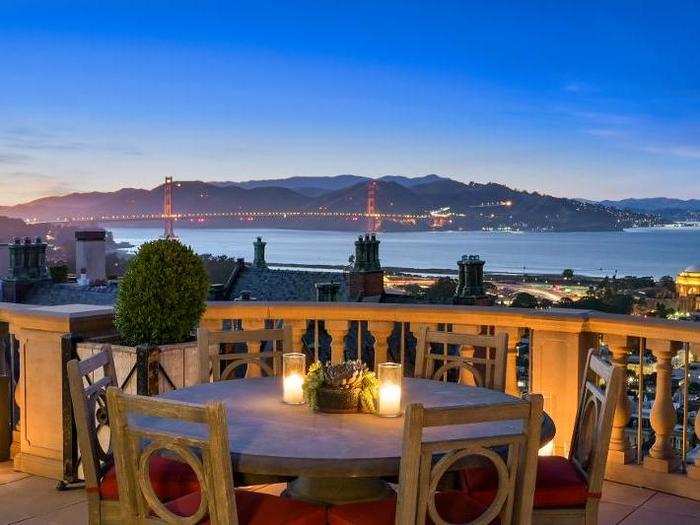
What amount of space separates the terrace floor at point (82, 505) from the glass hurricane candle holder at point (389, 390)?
1.85 m

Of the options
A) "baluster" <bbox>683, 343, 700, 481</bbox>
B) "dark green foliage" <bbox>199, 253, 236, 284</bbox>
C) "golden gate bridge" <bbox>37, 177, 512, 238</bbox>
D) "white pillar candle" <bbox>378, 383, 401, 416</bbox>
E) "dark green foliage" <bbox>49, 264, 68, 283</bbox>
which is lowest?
"dark green foliage" <bbox>199, 253, 236, 284</bbox>

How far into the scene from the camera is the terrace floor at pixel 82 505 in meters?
4.49

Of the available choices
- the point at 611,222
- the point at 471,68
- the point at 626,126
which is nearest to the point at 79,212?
the point at 471,68

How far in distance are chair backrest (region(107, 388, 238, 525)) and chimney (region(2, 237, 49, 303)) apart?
2081cm

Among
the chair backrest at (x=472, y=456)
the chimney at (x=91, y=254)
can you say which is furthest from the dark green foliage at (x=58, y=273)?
the chair backrest at (x=472, y=456)

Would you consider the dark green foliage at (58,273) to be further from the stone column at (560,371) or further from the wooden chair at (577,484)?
the wooden chair at (577,484)

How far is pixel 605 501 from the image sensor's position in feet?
15.7

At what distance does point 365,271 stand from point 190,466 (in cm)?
1926

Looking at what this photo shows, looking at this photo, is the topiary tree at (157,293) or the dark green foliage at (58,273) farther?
the dark green foliage at (58,273)

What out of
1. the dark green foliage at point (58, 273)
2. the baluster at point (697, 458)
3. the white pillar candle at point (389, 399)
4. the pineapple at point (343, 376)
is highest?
the pineapple at point (343, 376)

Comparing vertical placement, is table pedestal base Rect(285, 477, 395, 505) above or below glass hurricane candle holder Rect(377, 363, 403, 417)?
below

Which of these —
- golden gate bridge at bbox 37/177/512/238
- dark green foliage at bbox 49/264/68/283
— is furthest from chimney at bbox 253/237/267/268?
dark green foliage at bbox 49/264/68/283

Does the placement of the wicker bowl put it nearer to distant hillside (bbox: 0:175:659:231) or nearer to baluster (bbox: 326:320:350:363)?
baluster (bbox: 326:320:350:363)

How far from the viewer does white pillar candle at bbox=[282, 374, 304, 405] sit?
3449mm
